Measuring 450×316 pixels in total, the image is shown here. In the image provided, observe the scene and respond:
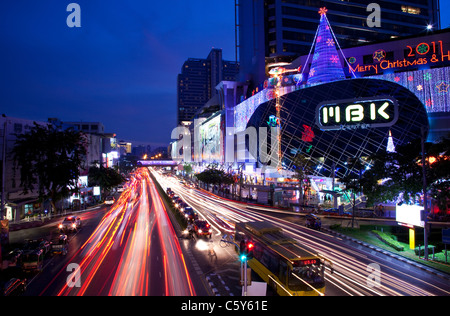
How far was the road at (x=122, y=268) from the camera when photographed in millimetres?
14297

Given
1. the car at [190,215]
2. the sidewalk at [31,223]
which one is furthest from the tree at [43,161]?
the car at [190,215]

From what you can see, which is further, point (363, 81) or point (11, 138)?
point (363, 81)

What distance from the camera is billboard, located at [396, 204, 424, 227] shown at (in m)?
20.7

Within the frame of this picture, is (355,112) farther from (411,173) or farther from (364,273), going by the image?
(411,173)

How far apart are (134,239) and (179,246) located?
4613mm

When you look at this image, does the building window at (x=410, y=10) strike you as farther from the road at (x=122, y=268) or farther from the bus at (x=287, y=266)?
the bus at (x=287, y=266)

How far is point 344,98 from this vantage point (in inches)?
1918

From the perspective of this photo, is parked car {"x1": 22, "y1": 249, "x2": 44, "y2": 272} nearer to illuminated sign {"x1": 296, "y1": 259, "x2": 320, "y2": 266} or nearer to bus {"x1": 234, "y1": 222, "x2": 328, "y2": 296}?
bus {"x1": 234, "y1": 222, "x2": 328, "y2": 296}

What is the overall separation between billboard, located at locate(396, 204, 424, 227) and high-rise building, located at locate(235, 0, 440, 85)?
61.9m

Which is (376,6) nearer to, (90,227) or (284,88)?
(284,88)

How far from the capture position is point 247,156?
6962 centimetres

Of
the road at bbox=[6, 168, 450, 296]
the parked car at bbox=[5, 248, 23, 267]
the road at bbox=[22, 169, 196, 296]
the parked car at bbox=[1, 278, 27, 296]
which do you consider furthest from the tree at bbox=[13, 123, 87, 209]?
the parked car at bbox=[1, 278, 27, 296]

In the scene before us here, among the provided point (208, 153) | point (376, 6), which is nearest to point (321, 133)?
point (376, 6)
